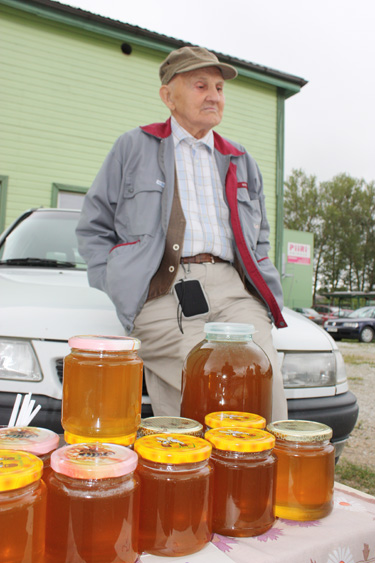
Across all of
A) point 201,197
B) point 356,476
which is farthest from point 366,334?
point 201,197

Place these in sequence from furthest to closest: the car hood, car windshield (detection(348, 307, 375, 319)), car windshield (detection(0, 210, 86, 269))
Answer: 1. car windshield (detection(348, 307, 375, 319))
2. car windshield (detection(0, 210, 86, 269))
3. the car hood

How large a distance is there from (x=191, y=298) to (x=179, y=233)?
0.91ft

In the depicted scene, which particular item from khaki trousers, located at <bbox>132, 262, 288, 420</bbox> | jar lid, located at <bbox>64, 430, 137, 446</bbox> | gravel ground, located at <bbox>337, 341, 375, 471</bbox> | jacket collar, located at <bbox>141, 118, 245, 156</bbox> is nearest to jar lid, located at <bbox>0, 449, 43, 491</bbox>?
jar lid, located at <bbox>64, 430, 137, 446</bbox>

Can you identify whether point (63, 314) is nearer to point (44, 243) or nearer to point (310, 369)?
point (310, 369)

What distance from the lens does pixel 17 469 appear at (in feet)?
2.75

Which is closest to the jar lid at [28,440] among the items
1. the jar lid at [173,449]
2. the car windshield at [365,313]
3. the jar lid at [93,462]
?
the jar lid at [93,462]

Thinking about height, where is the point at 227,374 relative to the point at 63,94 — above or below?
below

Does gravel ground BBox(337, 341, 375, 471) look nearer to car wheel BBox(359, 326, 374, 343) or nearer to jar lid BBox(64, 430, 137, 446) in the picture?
jar lid BBox(64, 430, 137, 446)

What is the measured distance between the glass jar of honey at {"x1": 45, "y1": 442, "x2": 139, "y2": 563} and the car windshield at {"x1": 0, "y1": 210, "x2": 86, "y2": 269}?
7.72 feet

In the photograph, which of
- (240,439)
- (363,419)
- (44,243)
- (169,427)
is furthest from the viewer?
(363,419)

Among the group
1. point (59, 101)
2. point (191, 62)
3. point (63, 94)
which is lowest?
point (191, 62)

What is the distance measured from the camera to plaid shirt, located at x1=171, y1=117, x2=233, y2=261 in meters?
2.00

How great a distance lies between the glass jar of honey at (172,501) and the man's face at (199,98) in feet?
5.19

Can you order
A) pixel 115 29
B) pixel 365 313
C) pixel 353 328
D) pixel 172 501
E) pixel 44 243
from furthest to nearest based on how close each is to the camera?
pixel 365 313, pixel 353 328, pixel 115 29, pixel 44 243, pixel 172 501
